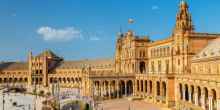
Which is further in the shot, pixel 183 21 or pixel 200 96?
pixel 183 21

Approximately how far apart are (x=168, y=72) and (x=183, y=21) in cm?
1519

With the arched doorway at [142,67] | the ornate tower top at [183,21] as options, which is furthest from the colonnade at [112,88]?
the ornate tower top at [183,21]

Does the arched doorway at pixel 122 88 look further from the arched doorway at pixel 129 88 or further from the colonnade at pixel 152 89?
the colonnade at pixel 152 89

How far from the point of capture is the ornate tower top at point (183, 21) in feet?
305

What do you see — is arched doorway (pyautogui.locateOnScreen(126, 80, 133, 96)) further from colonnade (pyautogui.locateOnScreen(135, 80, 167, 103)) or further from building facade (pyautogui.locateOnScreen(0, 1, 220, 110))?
colonnade (pyautogui.locateOnScreen(135, 80, 167, 103))

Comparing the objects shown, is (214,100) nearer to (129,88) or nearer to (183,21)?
(183,21)

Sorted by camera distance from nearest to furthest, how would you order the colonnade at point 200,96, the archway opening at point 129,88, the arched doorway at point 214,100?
the colonnade at point 200,96, the arched doorway at point 214,100, the archway opening at point 129,88

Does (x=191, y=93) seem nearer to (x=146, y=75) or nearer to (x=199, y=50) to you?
(x=199, y=50)

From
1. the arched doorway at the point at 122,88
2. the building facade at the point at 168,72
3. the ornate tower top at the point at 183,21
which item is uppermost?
the ornate tower top at the point at 183,21

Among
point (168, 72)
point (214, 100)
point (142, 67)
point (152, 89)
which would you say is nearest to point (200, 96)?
point (214, 100)

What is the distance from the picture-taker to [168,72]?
95.6m

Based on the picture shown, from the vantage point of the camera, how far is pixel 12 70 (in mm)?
195125

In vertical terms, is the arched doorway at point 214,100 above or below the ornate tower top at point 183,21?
below

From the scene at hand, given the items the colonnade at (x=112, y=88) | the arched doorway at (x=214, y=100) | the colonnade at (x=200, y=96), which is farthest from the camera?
the colonnade at (x=112, y=88)
